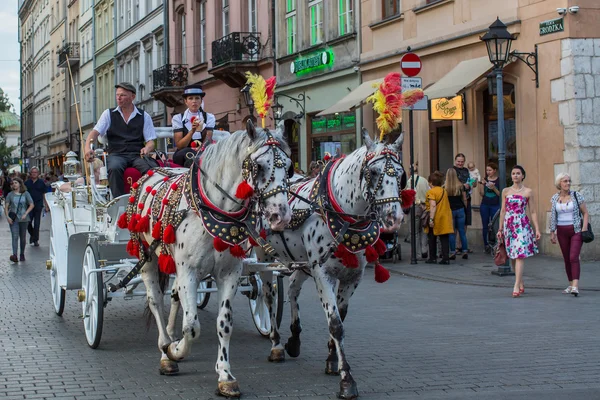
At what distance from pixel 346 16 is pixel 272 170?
19643 millimetres

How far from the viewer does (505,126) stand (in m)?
19.1

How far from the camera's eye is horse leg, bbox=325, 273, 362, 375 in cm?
739

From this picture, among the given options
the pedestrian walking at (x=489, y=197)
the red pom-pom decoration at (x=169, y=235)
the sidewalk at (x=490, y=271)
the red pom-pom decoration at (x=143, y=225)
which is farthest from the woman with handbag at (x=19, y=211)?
the red pom-pom decoration at (x=169, y=235)

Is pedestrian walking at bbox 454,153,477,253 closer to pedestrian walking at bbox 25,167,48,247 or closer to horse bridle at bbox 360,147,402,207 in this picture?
pedestrian walking at bbox 25,167,48,247

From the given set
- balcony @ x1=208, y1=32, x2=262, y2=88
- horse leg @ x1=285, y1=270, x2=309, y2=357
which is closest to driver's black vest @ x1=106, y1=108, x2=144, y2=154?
horse leg @ x1=285, y1=270, x2=309, y2=357

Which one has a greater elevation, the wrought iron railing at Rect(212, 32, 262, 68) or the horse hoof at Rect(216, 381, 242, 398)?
the wrought iron railing at Rect(212, 32, 262, 68)

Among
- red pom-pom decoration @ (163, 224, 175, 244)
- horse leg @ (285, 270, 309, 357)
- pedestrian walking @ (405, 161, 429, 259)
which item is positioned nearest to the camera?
red pom-pom decoration @ (163, 224, 175, 244)

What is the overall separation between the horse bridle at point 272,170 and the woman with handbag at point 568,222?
7.34 m

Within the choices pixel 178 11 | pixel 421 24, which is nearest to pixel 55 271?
pixel 421 24

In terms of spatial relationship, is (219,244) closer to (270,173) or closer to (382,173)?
(270,173)

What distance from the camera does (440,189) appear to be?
677 inches

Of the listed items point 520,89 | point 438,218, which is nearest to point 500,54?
point 520,89

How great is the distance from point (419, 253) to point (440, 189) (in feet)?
7.65

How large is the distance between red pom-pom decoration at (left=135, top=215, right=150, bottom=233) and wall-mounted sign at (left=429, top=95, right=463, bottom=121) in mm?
13259
